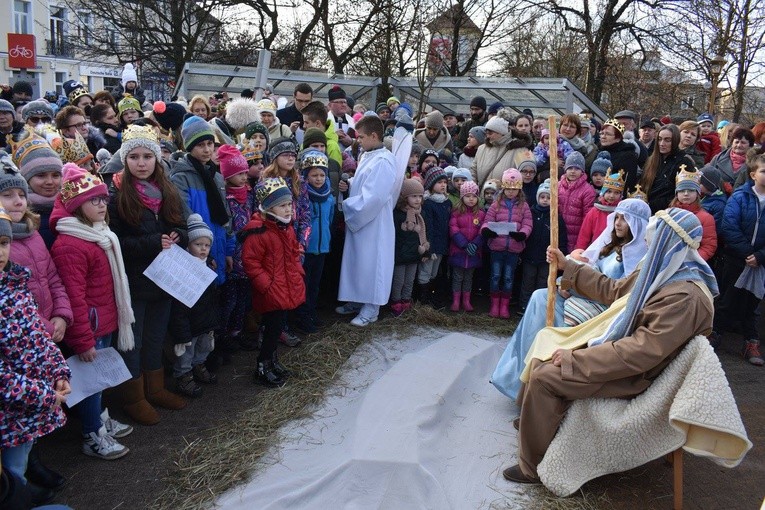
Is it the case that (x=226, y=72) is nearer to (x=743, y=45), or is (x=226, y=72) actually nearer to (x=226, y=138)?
(x=226, y=138)

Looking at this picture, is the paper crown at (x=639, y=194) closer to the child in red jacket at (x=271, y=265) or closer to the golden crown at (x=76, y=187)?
the child in red jacket at (x=271, y=265)

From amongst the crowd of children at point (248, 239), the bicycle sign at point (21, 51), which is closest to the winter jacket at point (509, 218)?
the crowd of children at point (248, 239)

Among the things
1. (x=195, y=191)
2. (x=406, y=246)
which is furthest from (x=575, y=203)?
(x=195, y=191)

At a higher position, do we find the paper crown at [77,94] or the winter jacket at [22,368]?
the paper crown at [77,94]

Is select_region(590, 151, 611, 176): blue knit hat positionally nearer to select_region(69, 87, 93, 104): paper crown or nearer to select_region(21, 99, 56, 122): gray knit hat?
select_region(21, 99, 56, 122): gray knit hat

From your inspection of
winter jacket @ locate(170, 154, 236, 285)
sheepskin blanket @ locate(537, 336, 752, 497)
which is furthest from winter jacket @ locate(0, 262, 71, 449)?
sheepskin blanket @ locate(537, 336, 752, 497)

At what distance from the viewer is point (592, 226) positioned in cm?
641

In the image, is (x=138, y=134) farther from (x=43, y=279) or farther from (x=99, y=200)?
(x=43, y=279)

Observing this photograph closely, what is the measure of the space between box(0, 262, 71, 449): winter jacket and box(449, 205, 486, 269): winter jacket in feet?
15.6

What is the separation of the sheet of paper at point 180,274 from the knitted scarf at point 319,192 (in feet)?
5.65

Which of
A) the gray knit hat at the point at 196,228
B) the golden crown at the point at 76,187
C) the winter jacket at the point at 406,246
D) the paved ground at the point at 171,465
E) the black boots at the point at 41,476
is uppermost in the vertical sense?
the golden crown at the point at 76,187

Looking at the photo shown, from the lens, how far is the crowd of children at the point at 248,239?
337cm

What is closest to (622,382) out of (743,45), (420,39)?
(420,39)

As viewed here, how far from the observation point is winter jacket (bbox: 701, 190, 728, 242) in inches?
262
